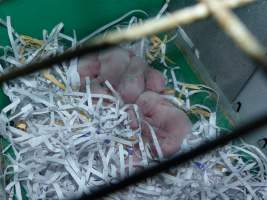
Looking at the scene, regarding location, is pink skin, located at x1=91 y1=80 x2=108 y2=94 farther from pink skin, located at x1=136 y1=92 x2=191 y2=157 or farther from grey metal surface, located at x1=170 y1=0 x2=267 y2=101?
grey metal surface, located at x1=170 y1=0 x2=267 y2=101

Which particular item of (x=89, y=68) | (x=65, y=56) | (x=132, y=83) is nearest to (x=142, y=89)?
(x=132, y=83)

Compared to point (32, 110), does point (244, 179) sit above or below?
below

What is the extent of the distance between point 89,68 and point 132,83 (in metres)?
0.12

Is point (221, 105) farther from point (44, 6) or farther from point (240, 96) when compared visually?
point (44, 6)

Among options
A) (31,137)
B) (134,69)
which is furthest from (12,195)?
(134,69)

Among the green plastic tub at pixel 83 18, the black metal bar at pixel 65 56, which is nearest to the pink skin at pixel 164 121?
the green plastic tub at pixel 83 18

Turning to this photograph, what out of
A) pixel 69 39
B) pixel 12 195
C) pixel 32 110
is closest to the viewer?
pixel 12 195

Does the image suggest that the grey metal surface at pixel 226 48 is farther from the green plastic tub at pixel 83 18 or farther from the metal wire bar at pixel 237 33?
the metal wire bar at pixel 237 33

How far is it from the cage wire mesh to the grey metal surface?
9 cm

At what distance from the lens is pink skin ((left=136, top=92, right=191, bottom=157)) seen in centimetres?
120

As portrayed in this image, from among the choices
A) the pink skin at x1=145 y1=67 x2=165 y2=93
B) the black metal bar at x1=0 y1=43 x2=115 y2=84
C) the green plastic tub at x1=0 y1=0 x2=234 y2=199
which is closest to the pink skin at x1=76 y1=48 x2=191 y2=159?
the pink skin at x1=145 y1=67 x2=165 y2=93

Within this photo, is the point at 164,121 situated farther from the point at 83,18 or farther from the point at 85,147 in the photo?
the point at 83,18

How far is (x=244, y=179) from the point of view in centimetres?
118

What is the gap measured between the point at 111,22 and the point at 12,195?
54 cm
